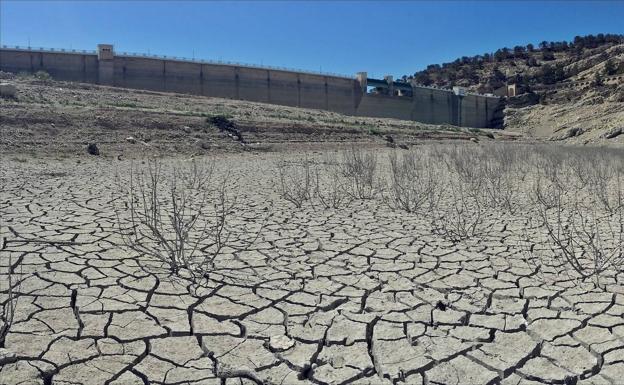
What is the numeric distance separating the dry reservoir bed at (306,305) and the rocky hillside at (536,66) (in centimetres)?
4509

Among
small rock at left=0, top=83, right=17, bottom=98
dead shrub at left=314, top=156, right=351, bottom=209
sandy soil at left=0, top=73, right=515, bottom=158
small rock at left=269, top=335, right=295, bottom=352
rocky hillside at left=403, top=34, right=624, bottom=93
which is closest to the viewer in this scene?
small rock at left=269, top=335, right=295, bottom=352

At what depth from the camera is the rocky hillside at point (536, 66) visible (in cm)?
4512

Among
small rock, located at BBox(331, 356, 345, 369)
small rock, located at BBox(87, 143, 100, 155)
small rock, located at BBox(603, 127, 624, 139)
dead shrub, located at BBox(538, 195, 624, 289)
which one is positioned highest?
small rock, located at BBox(603, 127, 624, 139)

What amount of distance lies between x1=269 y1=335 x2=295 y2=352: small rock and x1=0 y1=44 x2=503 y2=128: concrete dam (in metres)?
36.5

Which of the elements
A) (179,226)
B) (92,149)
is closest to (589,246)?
(179,226)

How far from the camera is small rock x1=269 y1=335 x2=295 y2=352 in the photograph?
2398 millimetres

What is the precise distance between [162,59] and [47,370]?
39.0 meters

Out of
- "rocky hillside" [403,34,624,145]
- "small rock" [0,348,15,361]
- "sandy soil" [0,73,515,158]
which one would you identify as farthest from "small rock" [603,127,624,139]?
"small rock" [0,348,15,361]

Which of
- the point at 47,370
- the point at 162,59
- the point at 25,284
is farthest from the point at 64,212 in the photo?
the point at 162,59

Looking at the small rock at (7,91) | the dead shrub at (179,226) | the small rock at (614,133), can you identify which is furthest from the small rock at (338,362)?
the small rock at (614,133)

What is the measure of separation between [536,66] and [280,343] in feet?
209

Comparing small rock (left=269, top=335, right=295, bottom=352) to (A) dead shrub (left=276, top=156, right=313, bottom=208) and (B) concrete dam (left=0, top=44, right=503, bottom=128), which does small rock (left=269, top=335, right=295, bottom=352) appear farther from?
(B) concrete dam (left=0, top=44, right=503, bottom=128)

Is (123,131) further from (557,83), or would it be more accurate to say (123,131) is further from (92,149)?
(557,83)

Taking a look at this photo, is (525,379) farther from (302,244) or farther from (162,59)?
(162,59)
